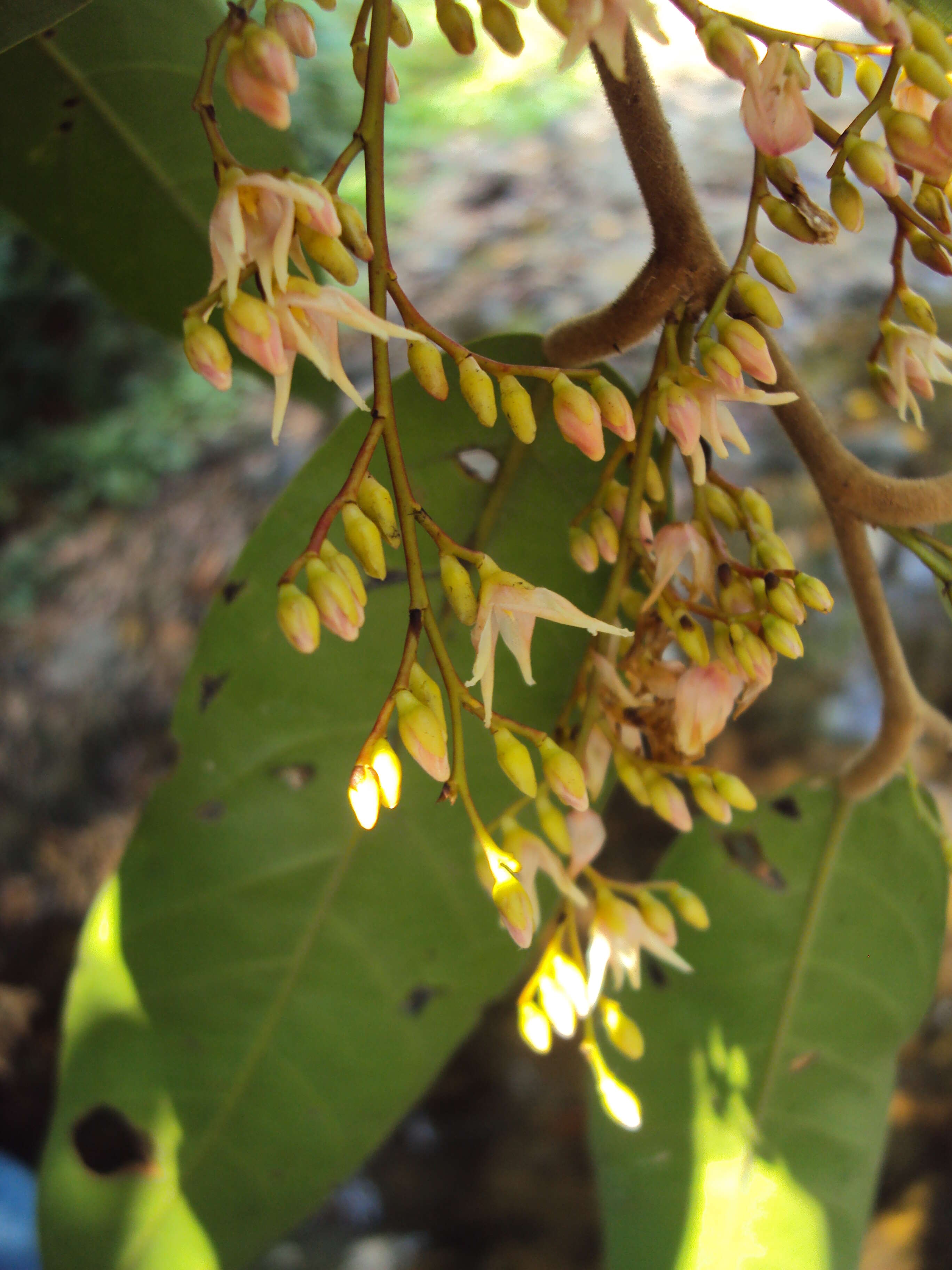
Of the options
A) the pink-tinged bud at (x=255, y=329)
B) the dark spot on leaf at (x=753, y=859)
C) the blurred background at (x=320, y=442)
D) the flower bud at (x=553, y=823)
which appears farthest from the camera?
the blurred background at (x=320, y=442)

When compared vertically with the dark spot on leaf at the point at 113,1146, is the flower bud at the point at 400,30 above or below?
above

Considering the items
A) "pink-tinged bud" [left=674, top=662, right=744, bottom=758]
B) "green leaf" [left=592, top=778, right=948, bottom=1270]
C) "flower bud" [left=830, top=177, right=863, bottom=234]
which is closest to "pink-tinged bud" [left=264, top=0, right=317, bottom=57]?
"flower bud" [left=830, top=177, right=863, bottom=234]

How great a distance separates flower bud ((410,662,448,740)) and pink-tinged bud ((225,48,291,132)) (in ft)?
0.73

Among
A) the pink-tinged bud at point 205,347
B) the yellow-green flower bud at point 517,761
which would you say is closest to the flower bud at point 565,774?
the yellow-green flower bud at point 517,761

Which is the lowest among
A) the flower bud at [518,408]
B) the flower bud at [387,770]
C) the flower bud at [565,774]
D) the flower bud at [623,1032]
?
the flower bud at [623,1032]

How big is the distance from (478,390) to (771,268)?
16cm

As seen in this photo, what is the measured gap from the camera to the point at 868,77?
44cm

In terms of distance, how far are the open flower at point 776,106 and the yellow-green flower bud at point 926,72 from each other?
0.13ft

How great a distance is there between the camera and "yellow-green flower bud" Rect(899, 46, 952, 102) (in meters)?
0.38

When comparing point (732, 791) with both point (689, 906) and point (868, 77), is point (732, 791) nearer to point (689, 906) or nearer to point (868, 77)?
point (689, 906)

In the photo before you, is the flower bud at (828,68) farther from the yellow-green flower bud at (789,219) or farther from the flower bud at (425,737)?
the flower bud at (425,737)

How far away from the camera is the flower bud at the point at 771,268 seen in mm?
430

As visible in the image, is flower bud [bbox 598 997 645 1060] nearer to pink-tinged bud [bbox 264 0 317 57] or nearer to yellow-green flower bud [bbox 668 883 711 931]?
yellow-green flower bud [bbox 668 883 711 931]

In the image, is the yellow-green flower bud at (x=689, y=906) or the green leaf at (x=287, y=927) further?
the green leaf at (x=287, y=927)
